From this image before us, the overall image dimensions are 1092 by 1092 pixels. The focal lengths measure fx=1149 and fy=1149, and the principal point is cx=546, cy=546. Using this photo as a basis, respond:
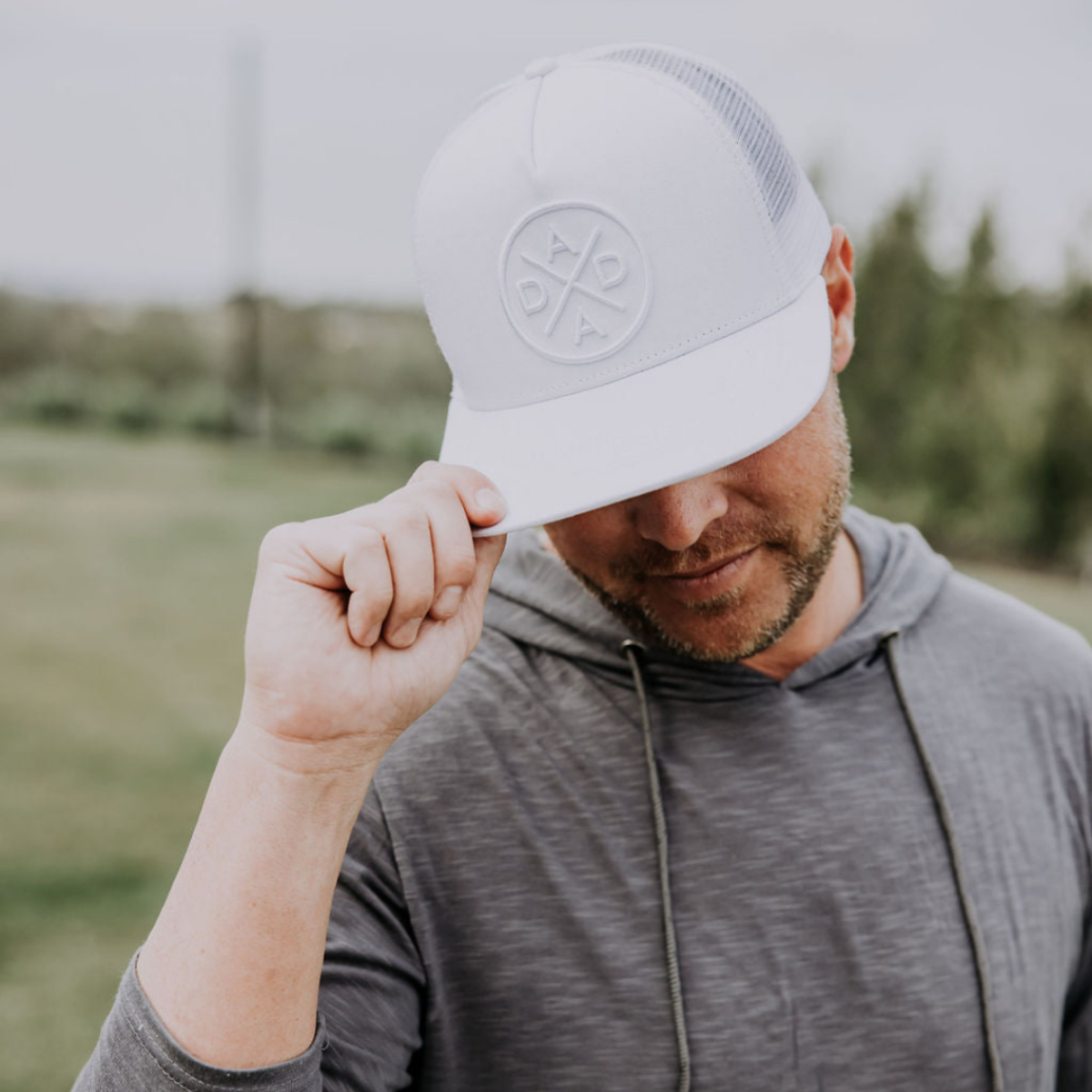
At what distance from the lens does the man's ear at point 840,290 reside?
130cm

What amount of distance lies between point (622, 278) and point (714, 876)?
2.10ft

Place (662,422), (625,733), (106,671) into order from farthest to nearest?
(106,671) → (625,733) → (662,422)

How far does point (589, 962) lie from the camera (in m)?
1.20

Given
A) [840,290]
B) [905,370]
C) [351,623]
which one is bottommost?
[905,370]

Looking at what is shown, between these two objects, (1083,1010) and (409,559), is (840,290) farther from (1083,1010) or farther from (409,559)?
(1083,1010)

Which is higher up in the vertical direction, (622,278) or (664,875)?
(622,278)

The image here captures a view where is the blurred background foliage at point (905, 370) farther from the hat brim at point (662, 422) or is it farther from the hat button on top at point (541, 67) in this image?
the hat brim at point (662, 422)

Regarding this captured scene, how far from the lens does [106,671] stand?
5285mm

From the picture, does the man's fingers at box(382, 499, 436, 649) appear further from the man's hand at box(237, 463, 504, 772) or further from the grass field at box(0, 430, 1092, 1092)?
the grass field at box(0, 430, 1092, 1092)

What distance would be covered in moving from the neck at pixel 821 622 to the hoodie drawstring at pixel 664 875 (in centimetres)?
14

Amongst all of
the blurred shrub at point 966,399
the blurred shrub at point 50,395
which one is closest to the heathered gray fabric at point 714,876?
the blurred shrub at point 966,399

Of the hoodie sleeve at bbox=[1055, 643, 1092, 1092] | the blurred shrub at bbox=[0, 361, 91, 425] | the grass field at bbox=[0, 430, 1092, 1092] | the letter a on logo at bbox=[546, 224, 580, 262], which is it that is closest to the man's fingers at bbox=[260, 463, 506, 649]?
the letter a on logo at bbox=[546, 224, 580, 262]

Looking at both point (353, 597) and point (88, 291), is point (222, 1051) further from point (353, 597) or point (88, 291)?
point (88, 291)

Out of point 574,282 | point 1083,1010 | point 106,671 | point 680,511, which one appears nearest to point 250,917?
point 680,511
